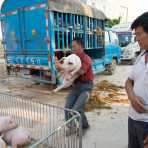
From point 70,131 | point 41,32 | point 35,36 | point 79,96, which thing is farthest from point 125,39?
point 70,131

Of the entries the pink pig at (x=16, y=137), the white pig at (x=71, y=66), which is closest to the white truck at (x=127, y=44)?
the white pig at (x=71, y=66)

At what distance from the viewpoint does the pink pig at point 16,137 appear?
3.64 meters

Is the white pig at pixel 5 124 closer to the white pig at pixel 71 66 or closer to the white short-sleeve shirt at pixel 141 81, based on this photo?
the white pig at pixel 71 66

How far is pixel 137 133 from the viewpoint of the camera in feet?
7.54

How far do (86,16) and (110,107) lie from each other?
399cm

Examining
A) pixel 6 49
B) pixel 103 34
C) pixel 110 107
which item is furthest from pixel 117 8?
pixel 110 107

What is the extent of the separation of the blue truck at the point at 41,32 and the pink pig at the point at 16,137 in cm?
380

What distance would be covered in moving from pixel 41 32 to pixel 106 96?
258 cm

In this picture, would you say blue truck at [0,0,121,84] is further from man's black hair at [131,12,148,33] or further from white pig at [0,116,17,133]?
man's black hair at [131,12,148,33]

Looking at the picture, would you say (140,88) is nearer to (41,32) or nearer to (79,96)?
(79,96)

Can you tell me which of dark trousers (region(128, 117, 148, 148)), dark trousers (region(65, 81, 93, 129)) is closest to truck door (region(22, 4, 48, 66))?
dark trousers (region(65, 81, 93, 129))

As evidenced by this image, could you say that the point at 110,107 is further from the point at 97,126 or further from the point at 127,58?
the point at 127,58

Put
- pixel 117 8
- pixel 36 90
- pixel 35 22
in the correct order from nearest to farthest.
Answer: pixel 35 22
pixel 36 90
pixel 117 8

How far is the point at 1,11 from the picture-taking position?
8.82 meters
